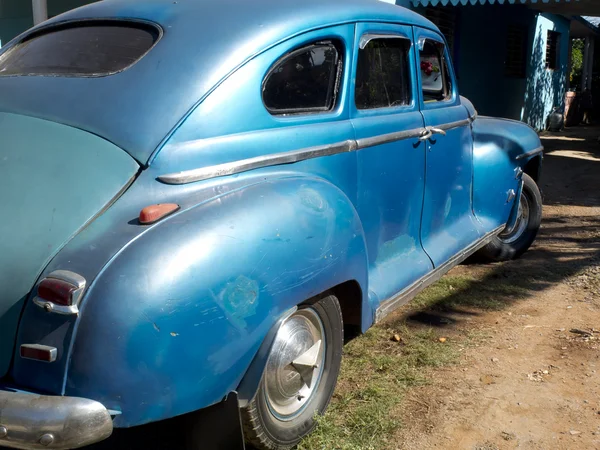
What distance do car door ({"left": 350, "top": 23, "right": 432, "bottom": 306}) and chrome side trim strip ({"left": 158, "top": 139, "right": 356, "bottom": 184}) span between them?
217mm

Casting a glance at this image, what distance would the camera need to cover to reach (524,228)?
5520mm

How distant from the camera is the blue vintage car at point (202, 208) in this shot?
2.02m

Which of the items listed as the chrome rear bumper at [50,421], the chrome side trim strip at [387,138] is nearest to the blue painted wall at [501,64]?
the chrome side trim strip at [387,138]

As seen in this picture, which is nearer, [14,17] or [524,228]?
[524,228]

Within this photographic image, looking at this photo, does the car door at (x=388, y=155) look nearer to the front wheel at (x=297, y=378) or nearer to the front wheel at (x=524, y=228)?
the front wheel at (x=297, y=378)

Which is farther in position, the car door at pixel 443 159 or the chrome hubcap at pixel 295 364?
the car door at pixel 443 159

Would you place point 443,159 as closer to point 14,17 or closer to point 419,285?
point 419,285

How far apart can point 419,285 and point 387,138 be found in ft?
2.70

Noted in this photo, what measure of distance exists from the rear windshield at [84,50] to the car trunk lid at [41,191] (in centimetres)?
43

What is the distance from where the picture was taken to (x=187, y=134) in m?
2.51

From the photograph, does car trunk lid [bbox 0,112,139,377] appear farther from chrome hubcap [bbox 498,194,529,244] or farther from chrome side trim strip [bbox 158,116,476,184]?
chrome hubcap [bbox 498,194,529,244]

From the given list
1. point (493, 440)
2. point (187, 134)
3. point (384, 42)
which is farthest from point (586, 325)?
point (187, 134)

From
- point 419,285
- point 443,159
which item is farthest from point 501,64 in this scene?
point 419,285

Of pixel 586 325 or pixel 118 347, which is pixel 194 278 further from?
pixel 586 325
